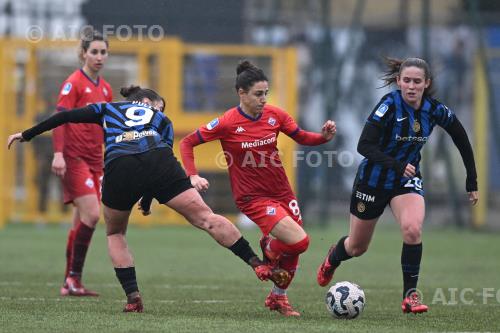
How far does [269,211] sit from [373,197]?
0.79m

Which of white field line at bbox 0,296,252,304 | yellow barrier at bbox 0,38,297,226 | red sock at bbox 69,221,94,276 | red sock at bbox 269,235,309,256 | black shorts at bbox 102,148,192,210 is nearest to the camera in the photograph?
black shorts at bbox 102,148,192,210

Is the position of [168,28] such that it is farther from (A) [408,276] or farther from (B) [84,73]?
(A) [408,276]

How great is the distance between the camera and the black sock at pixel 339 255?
8.53 m

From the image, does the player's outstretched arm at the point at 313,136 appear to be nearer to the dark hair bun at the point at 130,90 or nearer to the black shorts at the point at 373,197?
the black shorts at the point at 373,197

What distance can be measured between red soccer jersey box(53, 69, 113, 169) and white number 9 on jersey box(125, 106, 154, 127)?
5.99 feet

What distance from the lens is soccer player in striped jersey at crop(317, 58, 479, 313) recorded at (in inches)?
299

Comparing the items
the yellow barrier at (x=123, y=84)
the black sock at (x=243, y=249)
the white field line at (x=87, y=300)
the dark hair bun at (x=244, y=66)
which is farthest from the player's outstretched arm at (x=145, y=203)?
the yellow barrier at (x=123, y=84)

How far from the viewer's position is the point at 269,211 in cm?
784

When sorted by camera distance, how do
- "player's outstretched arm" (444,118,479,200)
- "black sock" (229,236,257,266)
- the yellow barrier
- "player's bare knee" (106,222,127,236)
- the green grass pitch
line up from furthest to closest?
1. the yellow barrier
2. "player's outstretched arm" (444,118,479,200)
3. "player's bare knee" (106,222,127,236)
4. "black sock" (229,236,257,266)
5. the green grass pitch

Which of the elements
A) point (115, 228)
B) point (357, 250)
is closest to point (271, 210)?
point (357, 250)

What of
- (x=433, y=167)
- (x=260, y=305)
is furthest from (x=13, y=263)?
(x=433, y=167)

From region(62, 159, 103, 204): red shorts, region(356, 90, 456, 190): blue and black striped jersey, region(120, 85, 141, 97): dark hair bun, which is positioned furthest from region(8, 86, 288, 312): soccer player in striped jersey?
region(62, 159, 103, 204): red shorts

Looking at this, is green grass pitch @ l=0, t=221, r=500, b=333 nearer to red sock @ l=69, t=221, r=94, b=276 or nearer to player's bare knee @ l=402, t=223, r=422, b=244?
red sock @ l=69, t=221, r=94, b=276

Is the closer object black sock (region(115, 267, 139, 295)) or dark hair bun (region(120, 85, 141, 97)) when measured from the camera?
black sock (region(115, 267, 139, 295))
